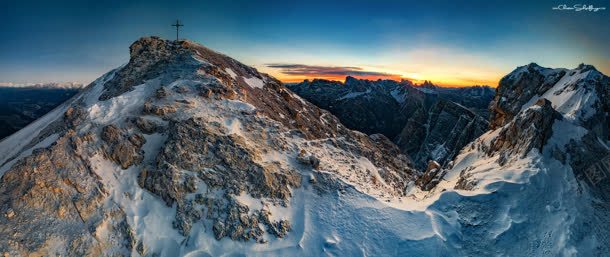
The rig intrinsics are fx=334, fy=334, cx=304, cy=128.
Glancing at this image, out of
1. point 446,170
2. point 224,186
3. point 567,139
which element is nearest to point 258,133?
point 224,186

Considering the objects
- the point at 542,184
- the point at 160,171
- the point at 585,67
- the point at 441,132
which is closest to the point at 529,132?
the point at 542,184

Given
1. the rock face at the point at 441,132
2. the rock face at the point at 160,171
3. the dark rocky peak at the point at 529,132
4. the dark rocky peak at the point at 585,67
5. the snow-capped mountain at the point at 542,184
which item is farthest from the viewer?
the rock face at the point at 441,132

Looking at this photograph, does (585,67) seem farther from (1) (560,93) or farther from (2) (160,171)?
(2) (160,171)

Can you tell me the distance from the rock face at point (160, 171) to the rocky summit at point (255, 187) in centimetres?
12

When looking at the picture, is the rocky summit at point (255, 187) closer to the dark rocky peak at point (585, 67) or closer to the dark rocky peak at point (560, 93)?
the dark rocky peak at point (585, 67)

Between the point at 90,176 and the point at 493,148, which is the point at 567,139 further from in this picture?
the point at 90,176

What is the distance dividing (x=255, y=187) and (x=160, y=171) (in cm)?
838

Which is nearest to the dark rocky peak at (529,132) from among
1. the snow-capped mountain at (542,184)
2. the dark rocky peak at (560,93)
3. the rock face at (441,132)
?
the snow-capped mountain at (542,184)

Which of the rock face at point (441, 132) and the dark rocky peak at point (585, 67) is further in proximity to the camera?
the rock face at point (441, 132)

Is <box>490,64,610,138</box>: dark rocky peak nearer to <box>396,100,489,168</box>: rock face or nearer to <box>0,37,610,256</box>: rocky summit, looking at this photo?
<box>0,37,610,256</box>: rocky summit

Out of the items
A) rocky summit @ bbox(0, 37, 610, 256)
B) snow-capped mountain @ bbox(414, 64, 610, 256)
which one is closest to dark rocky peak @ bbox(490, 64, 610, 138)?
snow-capped mountain @ bbox(414, 64, 610, 256)

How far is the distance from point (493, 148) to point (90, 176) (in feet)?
131

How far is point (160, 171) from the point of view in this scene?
95.8 feet

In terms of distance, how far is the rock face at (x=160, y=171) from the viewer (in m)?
24.8
